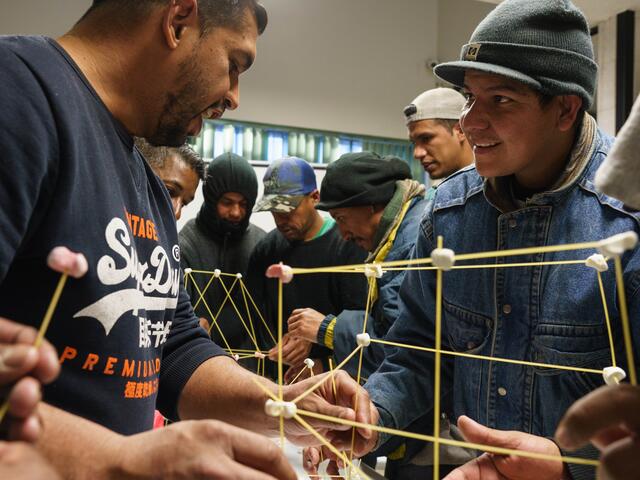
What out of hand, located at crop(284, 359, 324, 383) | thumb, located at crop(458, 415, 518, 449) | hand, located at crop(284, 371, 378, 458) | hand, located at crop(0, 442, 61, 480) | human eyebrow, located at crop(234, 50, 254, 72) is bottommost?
hand, located at crop(284, 359, 324, 383)

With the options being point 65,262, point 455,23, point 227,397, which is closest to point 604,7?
point 455,23

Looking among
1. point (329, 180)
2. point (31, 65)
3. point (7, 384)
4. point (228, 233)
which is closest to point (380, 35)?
point (228, 233)

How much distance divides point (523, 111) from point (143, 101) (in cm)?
53

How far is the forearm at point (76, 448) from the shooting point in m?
0.44

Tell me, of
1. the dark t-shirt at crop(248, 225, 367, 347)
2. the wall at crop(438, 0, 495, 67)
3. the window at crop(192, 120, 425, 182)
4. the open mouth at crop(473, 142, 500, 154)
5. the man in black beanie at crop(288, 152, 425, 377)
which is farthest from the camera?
the wall at crop(438, 0, 495, 67)

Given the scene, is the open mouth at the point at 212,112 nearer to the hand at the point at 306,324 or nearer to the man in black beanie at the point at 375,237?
the man in black beanie at the point at 375,237

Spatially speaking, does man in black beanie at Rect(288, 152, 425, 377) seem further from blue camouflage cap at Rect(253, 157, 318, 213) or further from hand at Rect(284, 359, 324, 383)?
blue camouflage cap at Rect(253, 157, 318, 213)

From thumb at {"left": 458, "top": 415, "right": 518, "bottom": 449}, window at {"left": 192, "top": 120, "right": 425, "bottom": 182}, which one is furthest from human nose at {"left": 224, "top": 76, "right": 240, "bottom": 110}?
window at {"left": 192, "top": 120, "right": 425, "bottom": 182}

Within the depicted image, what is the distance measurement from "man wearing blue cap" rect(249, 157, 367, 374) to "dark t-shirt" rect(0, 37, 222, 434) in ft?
3.21

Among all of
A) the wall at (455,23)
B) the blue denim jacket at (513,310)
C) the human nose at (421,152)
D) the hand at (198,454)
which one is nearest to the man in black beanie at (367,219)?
the human nose at (421,152)

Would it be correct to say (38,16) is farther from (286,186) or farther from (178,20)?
(178,20)

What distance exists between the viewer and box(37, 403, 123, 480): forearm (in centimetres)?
44

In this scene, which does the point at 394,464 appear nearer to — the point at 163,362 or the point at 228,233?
the point at 163,362

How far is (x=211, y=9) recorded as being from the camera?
75 centimetres
